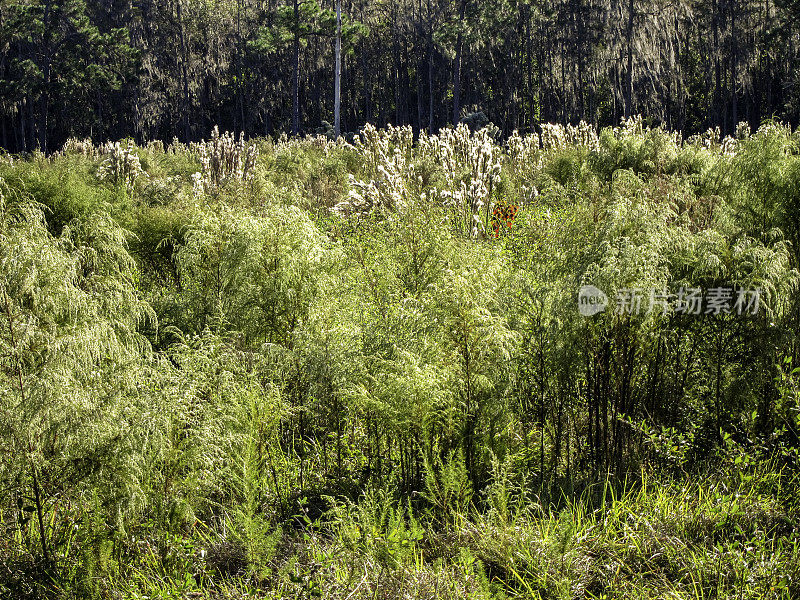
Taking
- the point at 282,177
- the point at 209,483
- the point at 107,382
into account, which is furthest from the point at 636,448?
the point at 282,177

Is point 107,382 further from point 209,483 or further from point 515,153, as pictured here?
point 515,153

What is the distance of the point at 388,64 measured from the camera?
46.3 m

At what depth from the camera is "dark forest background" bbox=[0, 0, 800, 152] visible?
3303 centimetres

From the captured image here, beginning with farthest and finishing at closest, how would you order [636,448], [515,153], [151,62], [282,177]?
[151,62]
[282,177]
[515,153]
[636,448]

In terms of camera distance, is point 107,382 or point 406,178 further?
point 406,178

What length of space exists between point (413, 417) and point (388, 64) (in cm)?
4518

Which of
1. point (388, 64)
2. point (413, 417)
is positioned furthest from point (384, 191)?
point (388, 64)

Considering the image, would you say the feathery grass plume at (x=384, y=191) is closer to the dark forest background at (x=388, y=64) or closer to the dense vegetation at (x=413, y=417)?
the dense vegetation at (x=413, y=417)

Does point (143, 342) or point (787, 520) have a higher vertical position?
point (143, 342)

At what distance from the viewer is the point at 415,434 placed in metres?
4.42

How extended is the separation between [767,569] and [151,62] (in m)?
47.8

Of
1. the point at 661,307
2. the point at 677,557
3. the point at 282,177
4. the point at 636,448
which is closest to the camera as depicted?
the point at 677,557

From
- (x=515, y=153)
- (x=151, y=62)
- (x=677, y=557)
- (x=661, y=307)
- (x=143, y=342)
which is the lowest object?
(x=677, y=557)

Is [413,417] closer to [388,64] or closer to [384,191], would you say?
[384,191]
